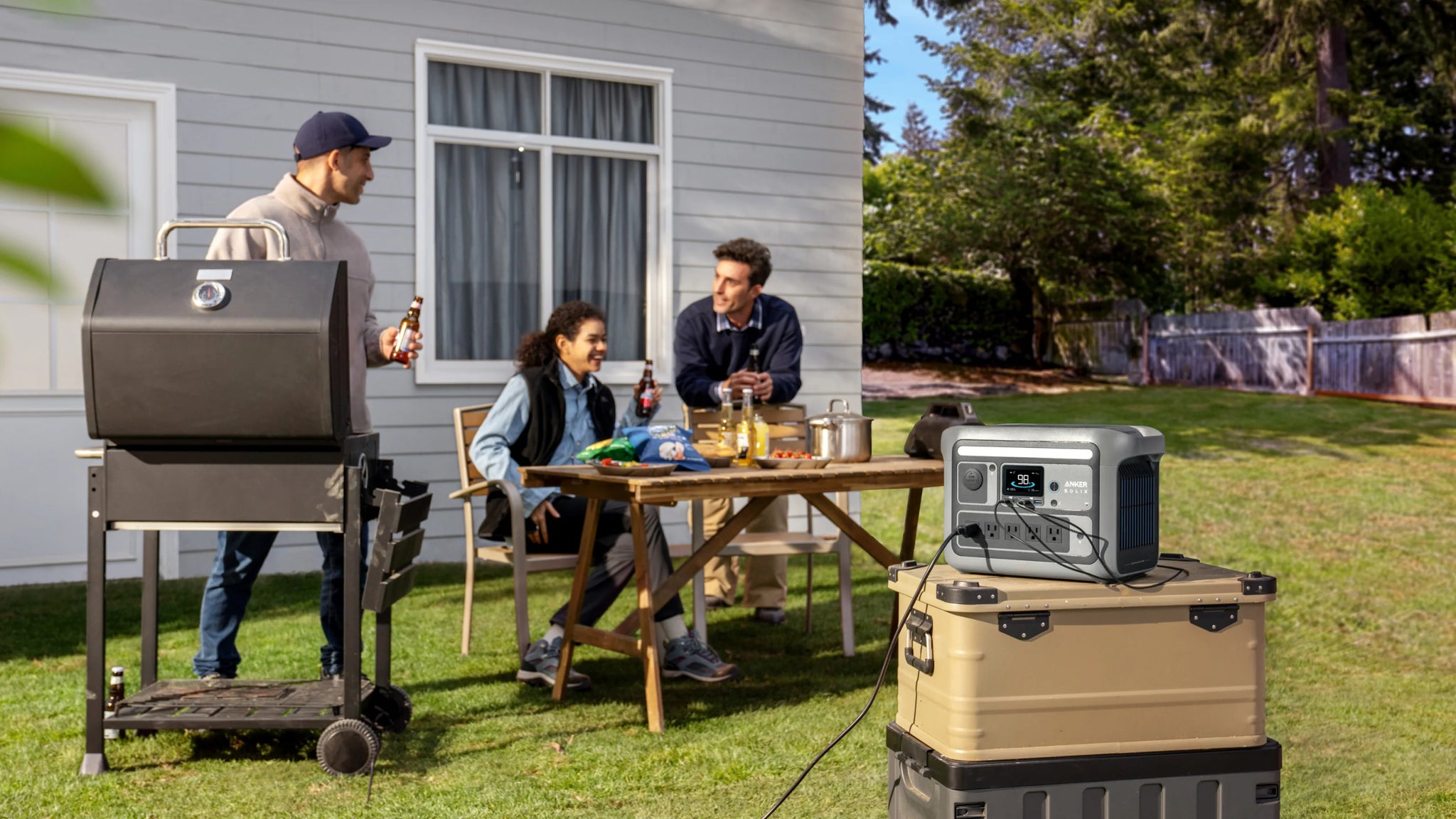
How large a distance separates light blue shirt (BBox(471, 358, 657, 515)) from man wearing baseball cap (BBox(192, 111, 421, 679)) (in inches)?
20.1

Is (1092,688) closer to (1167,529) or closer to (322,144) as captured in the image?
(322,144)

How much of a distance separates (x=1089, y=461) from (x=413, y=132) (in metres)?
4.72

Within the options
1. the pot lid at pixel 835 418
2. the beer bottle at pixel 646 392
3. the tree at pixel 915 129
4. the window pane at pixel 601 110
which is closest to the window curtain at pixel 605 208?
the window pane at pixel 601 110

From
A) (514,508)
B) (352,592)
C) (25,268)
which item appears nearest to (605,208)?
(514,508)

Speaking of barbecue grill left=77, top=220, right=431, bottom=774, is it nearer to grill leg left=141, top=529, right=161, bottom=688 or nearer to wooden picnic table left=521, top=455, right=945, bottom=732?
grill leg left=141, top=529, right=161, bottom=688

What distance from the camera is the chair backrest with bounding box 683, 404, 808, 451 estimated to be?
16.9 ft

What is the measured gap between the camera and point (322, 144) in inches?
147

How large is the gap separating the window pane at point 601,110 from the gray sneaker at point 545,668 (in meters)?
3.52

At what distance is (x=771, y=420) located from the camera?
5215 millimetres

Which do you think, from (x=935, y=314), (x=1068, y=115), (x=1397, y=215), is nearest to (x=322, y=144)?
(x=1397, y=215)

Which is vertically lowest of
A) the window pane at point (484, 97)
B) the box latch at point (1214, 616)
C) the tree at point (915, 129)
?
the box latch at point (1214, 616)

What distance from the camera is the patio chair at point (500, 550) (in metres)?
4.21

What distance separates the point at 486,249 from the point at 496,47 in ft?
3.42

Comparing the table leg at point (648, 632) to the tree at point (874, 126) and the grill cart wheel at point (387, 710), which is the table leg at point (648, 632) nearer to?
the grill cart wheel at point (387, 710)
